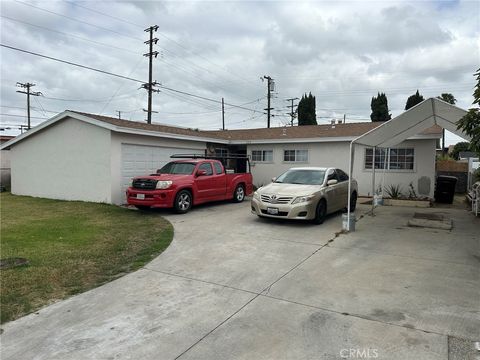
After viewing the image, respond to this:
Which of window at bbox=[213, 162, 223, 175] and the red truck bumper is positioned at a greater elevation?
window at bbox=[213, 162, 223, 175]

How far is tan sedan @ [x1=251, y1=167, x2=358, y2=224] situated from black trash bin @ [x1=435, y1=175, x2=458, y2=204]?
598 centimetres

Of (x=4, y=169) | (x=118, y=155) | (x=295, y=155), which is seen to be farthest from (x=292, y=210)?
(x=4, y=169)

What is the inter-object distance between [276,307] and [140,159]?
10746 mm

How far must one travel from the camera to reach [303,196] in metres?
8.88

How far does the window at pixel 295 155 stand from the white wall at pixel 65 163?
911 cm

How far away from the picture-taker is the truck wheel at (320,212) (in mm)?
9156

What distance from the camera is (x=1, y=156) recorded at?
2052cm

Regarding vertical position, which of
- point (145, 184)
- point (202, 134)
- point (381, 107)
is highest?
point (381, 107)

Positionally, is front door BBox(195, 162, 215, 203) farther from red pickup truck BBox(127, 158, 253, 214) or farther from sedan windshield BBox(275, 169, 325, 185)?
sedan windshield BBox(275, 169, 325, 185)

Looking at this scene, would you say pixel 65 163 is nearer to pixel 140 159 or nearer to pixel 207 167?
pixel 140 159

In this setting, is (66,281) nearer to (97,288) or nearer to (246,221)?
(97,288)

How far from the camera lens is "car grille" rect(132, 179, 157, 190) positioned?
10641 mm

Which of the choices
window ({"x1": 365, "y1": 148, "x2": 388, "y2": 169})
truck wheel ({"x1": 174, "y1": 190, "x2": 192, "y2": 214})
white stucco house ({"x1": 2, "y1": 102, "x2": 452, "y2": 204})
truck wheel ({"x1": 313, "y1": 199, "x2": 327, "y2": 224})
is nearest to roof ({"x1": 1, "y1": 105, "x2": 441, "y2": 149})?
white stucco house ({"x1": 2, "y1": 102, "x2": 452, "y2": 204})

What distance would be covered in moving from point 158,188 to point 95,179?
3949mm
